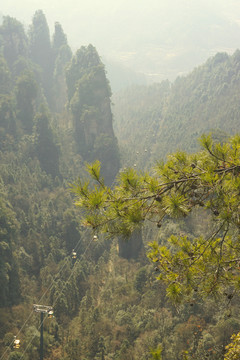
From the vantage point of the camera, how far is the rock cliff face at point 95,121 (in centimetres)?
9156

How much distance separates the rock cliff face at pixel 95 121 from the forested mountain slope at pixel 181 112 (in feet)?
23.5

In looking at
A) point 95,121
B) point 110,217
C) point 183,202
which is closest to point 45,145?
point 95,121

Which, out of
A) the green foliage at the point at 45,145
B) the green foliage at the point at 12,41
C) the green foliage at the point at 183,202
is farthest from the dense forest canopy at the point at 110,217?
the green foliage at the point at 12,41

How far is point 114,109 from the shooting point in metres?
152

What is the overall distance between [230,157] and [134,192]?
6.93 ft

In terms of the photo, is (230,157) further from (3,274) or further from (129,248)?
(129,248)

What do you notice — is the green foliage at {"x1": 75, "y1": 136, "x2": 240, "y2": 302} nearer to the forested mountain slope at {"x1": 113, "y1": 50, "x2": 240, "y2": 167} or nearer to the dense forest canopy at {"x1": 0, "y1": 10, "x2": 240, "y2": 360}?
the dense forest canopy at {"x1": 0, "y1": 10, "x2": 240, "y2": 360}

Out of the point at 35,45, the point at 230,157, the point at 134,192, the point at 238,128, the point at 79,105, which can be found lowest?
the point at 134,192

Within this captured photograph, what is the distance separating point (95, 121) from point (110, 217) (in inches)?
3406

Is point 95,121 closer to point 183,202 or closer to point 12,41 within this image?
point 12,41

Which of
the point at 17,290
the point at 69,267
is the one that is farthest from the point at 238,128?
the point at 17,290

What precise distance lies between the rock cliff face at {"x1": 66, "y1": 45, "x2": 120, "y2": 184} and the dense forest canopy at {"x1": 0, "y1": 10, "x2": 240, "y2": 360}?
0.90 ft

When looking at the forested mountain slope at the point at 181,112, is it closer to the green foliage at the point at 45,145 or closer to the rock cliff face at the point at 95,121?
the rock cliff face at the point at 95,121

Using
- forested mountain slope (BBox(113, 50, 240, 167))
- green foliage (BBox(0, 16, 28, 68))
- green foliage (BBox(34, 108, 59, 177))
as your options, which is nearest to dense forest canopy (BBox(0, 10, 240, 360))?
green foliage (BBox(34, 108, 59, 177))
